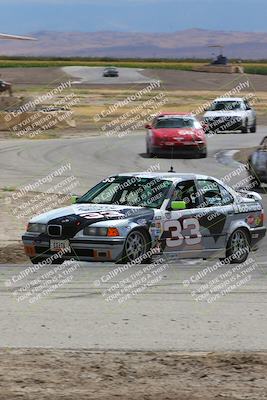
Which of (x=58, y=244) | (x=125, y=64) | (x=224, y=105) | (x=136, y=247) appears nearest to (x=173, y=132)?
(x=224, y=105)

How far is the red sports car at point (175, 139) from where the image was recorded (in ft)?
109

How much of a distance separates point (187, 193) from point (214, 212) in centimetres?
46

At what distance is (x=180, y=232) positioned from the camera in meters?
13.9

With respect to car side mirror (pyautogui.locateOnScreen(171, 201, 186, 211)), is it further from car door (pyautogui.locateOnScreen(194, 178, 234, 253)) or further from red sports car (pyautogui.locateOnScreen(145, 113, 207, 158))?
red sports car (pyautogui.locateOnScreen(145, 113, 207, 158))

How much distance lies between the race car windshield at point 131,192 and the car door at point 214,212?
22.9 inches

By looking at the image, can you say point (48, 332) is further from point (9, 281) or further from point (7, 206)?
point (7, 206)

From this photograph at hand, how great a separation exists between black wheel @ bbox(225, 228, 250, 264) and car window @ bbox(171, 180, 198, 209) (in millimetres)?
790

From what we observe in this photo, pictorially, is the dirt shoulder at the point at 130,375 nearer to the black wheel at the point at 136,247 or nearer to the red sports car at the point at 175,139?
the black wheel at the point at 136,247

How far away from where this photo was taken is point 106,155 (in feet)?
113

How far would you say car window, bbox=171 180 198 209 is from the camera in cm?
1416

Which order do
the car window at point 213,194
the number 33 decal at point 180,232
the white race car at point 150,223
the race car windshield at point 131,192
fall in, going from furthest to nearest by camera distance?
1. the car window at point 213,194
2. the race car windshield at point 131,192
3. the number 33 decal at point 180,232
4. the white race car at point 150,223

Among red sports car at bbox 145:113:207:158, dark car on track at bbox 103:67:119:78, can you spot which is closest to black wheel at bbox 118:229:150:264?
red sports car at bbox 145:113:207:158

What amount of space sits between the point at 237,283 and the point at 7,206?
10.1 metres

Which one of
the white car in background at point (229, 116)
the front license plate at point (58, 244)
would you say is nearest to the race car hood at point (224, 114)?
the white car in background at point (229, 116)
